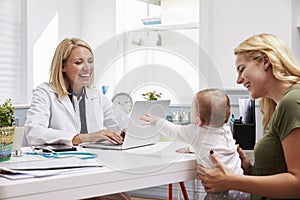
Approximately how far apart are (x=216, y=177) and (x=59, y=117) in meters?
1.04

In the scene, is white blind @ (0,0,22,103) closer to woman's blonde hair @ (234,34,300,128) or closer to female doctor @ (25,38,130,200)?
female doctor @ (25,38,130,200)

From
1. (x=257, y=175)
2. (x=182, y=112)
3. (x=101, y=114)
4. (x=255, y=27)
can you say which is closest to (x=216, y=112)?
(x=182, y=112)

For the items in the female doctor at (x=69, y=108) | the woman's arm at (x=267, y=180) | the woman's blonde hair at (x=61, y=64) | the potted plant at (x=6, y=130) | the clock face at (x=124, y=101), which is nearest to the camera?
the woman's arm at (x=267, y=180)

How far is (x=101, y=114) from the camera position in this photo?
7.30ft

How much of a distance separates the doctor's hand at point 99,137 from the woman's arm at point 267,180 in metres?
0.47

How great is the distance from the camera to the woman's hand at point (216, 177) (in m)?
1.41

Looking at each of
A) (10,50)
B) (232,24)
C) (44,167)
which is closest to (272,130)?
(44,167)

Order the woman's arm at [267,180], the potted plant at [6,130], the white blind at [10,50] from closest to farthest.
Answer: the woman's arm at [267,180] → the potted plant at [6,130] → the white blind at [10,50]

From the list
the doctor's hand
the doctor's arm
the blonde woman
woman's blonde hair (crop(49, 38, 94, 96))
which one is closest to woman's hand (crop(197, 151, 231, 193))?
the blonde woman

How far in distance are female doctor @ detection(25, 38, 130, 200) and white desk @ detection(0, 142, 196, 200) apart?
356mm

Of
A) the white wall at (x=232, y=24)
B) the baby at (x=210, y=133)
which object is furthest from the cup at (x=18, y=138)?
the white wall at (x=232, y=24)

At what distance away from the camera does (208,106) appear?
4.89 feet

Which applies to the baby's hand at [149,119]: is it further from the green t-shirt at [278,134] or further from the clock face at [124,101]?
the green t-shirt at [278,134]

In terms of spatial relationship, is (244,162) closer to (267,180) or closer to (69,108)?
(267,180)
